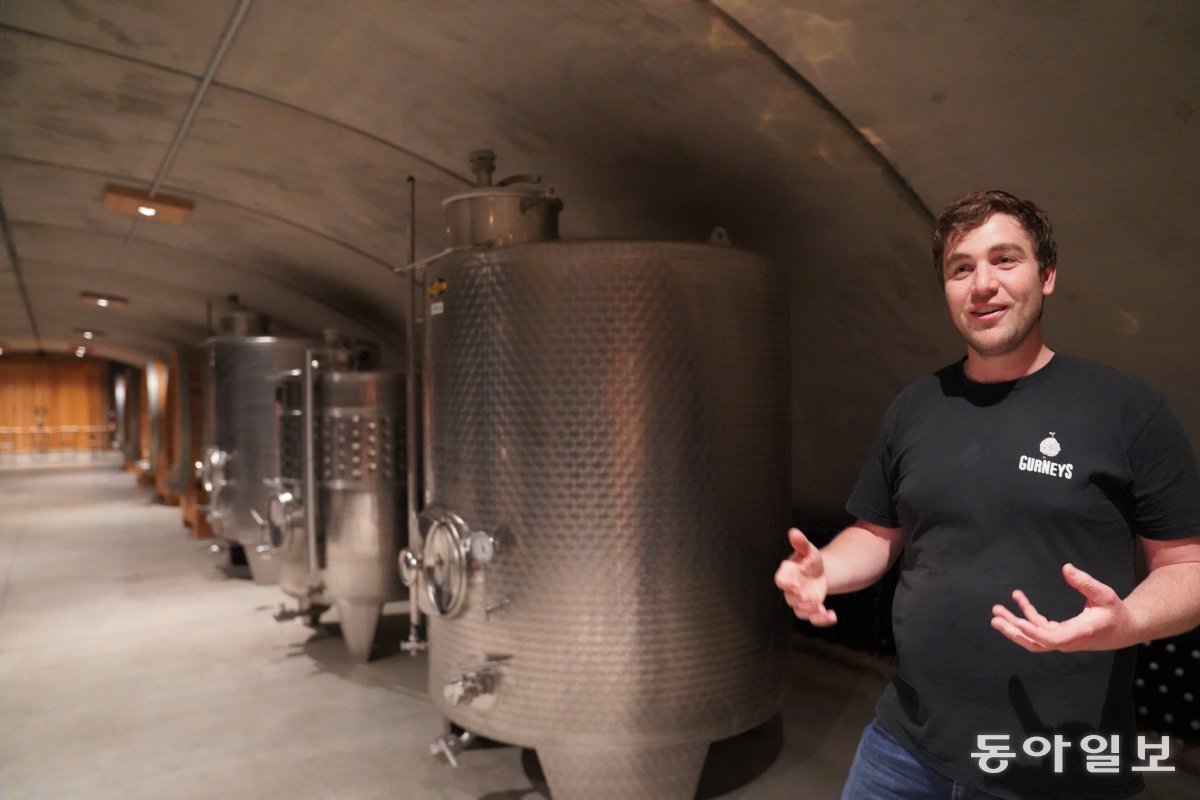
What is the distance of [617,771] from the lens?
8.98 ft

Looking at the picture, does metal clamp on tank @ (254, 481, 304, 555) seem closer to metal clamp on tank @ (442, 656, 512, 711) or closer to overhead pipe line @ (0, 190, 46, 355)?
metal clamp on tank @ (442, 656, 512, 711)

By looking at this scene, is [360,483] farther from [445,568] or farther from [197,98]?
[197,98]

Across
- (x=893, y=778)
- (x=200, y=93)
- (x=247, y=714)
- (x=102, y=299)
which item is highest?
(x=200, y=93)

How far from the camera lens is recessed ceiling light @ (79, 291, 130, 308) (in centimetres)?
971

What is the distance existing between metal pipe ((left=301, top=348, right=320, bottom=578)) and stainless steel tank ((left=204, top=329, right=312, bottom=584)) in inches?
51.6

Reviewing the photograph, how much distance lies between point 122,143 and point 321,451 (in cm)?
213

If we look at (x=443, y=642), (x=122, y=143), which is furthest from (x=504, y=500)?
(x=122, y=143)

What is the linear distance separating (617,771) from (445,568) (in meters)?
0.92

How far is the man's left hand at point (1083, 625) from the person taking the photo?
120 cm

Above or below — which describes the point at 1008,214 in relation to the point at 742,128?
below

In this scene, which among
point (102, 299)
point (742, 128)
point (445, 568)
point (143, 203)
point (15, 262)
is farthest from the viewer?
point (102, 299)

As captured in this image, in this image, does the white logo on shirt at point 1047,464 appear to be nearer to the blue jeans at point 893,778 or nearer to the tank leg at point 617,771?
the blue jeans at point 893,778

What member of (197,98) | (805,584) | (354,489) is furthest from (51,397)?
(805,584)

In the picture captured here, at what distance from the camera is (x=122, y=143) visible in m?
4.68
